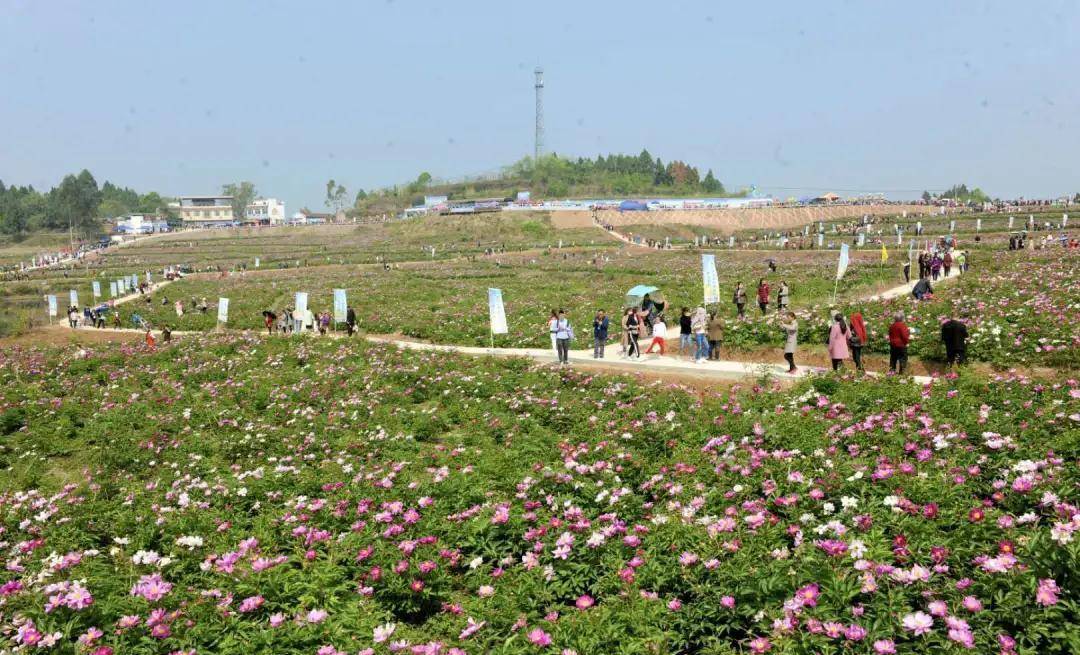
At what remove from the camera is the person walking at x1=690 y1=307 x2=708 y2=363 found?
19.1m

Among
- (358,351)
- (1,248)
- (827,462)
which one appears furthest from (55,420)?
(1,248)

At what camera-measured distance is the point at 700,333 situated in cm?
1909

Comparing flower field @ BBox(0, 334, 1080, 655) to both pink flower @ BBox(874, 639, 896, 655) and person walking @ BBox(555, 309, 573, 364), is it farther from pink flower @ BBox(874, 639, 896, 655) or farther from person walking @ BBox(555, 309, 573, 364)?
person walking @ BBox(555, 309, 573, 364)

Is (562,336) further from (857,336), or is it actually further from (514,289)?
(514,289)

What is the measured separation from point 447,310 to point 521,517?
27.9 m

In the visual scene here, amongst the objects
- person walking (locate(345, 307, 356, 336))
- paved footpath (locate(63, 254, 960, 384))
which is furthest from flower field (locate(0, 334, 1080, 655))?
person walking (locate(345, 307, 356, 336))

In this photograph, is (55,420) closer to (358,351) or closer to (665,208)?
(358,351)

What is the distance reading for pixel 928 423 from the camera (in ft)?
30.6

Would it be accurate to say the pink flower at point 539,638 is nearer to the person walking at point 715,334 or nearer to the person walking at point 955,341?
the person walking at point 955,341

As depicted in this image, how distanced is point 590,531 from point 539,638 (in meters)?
1.99

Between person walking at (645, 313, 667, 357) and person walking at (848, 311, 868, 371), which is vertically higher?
person walking at (848, 311, 868, 371)

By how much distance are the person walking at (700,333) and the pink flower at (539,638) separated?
13.9 meters

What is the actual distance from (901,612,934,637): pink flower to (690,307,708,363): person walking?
13.9 m

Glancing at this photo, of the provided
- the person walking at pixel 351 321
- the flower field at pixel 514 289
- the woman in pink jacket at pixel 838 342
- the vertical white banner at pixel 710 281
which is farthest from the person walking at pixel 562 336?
the person walking at pixel 351 321
